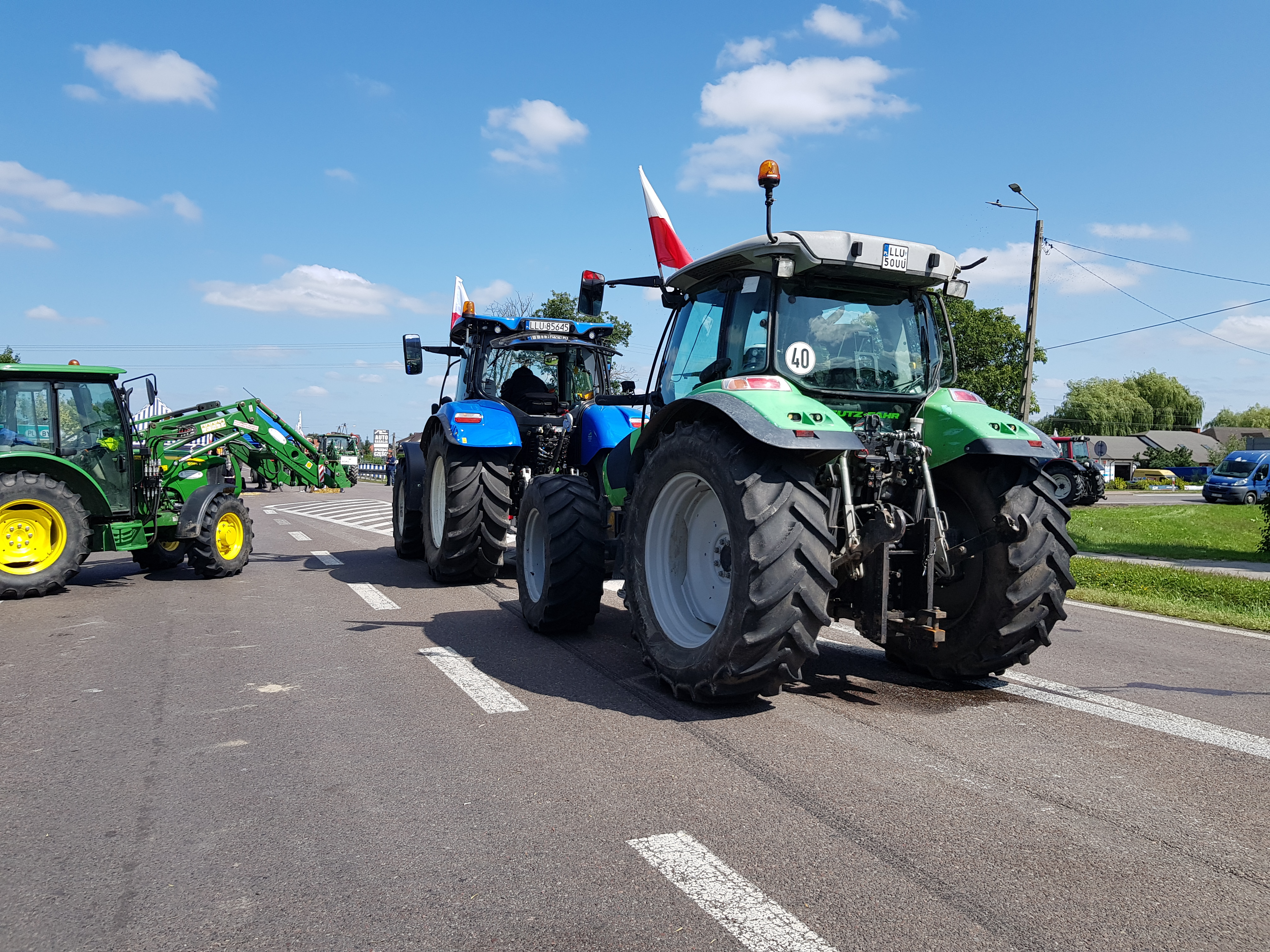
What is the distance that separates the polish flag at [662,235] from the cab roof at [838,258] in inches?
170

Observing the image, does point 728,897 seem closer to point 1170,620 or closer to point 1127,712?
point 1127,712

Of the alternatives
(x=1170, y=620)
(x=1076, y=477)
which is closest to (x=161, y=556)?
(x=1170, y=620)

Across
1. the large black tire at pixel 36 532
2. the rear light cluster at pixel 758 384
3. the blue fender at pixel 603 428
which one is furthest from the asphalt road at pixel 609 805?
the large black tire at pixel 36 532

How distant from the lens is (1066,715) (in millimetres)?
4609

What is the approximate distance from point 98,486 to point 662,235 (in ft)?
20.8

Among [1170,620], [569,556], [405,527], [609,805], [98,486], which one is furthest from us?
[405,527]

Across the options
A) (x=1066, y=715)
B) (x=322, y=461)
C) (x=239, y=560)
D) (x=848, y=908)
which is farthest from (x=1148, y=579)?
(x=322, y=461)

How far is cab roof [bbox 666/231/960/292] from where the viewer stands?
4852 millimetres

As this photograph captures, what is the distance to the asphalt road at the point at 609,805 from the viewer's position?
8.39 feet

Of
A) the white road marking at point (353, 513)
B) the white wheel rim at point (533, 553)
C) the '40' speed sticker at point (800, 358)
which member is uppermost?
the '40' speed sticker at point (800, 358)

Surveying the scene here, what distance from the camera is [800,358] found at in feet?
16.4

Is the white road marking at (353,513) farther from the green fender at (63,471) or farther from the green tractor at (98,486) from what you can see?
the green fender at (63,471)

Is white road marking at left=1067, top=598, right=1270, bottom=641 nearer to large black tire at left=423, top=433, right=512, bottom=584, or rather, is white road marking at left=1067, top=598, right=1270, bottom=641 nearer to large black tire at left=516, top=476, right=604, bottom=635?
large black tire at left=516, top=476, right=604, bottom=635

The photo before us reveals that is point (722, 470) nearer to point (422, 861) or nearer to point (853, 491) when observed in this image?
point (853, 491)
